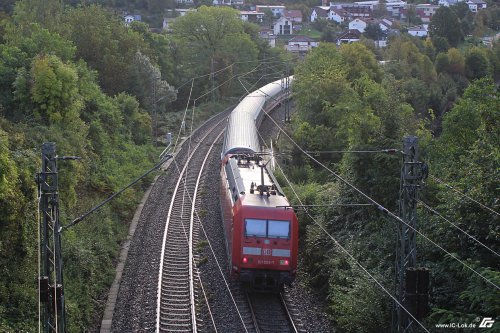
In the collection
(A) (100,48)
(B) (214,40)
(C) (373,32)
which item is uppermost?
(C) (373,32)

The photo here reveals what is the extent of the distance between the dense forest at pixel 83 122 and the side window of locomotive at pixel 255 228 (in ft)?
14.5

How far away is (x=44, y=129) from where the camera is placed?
22.9 metres

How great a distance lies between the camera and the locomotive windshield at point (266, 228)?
16.6 metres

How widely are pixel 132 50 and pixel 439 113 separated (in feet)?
88.8

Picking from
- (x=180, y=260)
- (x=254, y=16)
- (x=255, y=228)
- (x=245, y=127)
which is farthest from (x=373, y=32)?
Result: (x=255, y=228)

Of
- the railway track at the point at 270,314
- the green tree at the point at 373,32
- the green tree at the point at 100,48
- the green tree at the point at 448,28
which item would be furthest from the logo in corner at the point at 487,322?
the green tree at the point at 373,32

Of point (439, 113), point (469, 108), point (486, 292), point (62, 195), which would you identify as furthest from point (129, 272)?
point (439, 113)

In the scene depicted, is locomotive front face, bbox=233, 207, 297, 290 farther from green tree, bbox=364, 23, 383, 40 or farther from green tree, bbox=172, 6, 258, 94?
green tree, bbox=364, 23, 383, 40

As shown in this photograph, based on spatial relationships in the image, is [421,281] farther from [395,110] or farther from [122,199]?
[122,199]

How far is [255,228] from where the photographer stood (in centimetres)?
1658

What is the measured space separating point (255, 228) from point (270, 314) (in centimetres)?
219

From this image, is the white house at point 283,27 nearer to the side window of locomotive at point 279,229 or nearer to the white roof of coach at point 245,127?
the white roof of coach at point 245,127

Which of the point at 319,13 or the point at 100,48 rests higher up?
the point at 319,13

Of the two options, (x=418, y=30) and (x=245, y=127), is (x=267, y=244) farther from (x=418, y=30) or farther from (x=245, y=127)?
(x=418, y=30)
